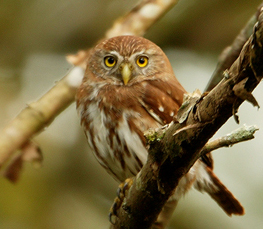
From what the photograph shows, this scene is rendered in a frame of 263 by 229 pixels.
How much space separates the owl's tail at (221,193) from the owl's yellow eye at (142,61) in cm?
143

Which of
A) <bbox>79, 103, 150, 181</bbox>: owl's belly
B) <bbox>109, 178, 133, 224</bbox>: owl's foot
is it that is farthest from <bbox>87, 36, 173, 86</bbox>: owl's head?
<bbox>109, 178, 133, 224</bbox>: owl's foot

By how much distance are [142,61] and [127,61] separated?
0.84 feet

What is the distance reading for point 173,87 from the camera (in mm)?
4598

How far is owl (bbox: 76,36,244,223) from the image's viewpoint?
13.6 feet

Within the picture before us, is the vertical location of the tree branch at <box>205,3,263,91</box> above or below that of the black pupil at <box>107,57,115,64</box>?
below

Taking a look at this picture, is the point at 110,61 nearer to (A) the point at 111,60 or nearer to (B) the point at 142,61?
(A) the point at 111,60

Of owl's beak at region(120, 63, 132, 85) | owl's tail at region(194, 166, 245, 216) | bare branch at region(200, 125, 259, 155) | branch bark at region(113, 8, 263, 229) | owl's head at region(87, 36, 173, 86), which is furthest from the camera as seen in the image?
owl's tail at region(194, 166, 245, 216)

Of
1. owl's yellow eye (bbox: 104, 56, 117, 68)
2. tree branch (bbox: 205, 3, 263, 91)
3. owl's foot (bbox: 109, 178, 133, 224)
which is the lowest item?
owl's foot (bbox: 109, 178, 133, 224)

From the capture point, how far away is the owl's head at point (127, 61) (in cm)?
472

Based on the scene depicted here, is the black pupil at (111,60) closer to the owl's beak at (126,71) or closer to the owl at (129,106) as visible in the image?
the owl at (129,106)

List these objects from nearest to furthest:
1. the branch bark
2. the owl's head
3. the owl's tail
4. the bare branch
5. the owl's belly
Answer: the branch bark < the bare branch < the owl's belly < the owl's head < the owl's tail

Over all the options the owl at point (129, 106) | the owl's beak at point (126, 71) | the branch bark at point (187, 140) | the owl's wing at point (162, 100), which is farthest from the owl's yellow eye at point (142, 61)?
the branch bark at point (187, 140)

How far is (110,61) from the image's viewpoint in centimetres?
492

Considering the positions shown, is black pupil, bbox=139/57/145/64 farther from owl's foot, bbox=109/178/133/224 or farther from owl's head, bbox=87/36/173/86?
owl's foot, bbox=109/178/133/224
